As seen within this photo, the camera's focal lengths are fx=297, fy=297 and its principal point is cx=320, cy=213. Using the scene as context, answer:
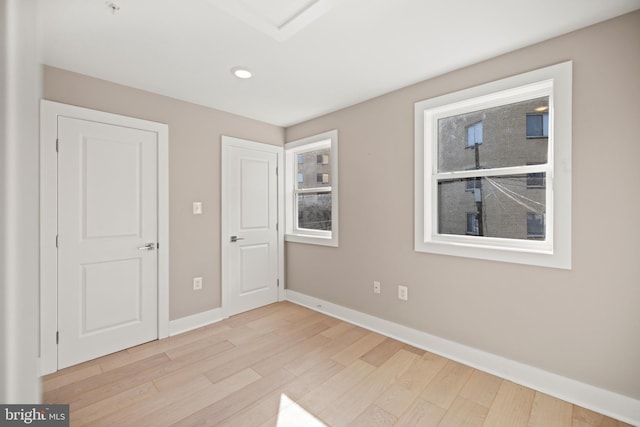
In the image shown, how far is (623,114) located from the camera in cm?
175

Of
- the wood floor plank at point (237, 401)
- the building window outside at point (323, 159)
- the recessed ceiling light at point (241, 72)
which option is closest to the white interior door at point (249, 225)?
the building window outside at point (323, 159)

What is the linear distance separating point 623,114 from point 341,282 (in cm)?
259

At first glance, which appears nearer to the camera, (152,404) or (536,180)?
(152,404)

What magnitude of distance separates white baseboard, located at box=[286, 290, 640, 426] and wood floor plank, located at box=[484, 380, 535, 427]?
0.30ft

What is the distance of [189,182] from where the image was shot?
10.1ft

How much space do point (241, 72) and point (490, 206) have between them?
2284mm

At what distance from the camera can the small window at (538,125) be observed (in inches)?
82.9

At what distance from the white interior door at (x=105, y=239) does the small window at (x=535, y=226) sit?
317 centimetres

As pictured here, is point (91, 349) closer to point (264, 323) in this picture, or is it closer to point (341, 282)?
point (264, 323)

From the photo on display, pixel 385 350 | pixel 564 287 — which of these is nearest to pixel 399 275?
pixel 385 350

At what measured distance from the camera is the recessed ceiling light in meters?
2.37

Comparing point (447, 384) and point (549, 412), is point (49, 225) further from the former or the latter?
point (549, 412)

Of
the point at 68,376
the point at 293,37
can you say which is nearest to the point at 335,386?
the point at 68,376

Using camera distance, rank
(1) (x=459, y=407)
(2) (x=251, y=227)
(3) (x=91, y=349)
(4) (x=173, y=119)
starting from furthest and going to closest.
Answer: (2) (x=251, y=227), (4) (x=173, y=119), (3) (x=91, y=349), (1) (x=459, y=407)
